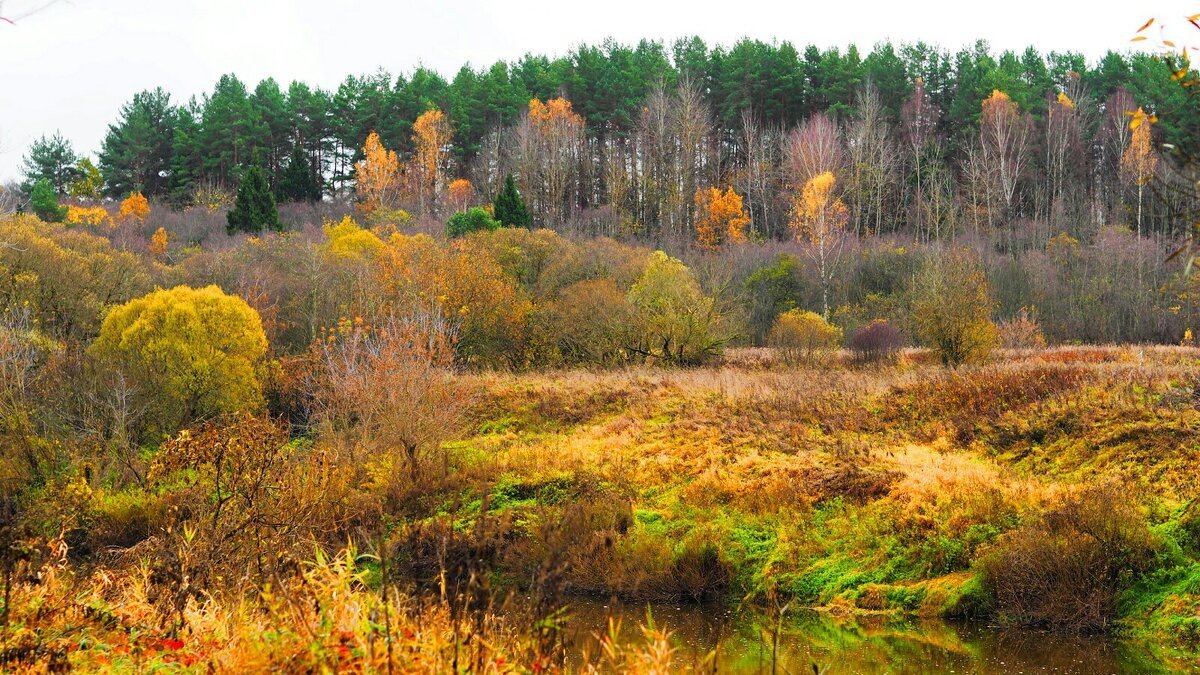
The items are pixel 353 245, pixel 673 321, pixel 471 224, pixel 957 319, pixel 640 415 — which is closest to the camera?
pixel 640 415

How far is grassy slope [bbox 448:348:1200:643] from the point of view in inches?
579

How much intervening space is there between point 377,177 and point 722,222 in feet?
69.2

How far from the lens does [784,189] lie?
55.9 m

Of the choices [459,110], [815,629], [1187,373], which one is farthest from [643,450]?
[459,110]

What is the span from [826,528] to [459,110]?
172 feet

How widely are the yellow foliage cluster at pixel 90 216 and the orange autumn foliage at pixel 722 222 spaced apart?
3235cm

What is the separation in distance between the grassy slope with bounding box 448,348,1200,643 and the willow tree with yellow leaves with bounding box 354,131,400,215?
36.3 meters

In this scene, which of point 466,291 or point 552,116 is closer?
point 466,291

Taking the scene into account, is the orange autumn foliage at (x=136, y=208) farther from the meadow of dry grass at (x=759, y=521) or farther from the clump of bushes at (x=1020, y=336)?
the clump of bushes at (x=1020, y=336)

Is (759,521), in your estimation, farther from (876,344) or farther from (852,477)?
(876,344)

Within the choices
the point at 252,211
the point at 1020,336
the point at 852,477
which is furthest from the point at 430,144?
the point at 852,477

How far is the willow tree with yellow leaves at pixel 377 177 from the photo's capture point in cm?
5700

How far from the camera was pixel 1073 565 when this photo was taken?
519 inches

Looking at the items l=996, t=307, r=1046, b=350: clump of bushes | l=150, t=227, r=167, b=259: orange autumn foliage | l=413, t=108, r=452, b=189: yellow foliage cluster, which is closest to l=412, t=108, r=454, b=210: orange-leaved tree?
l=413, t=108, r=452, b=189: yellow foliage cluster
